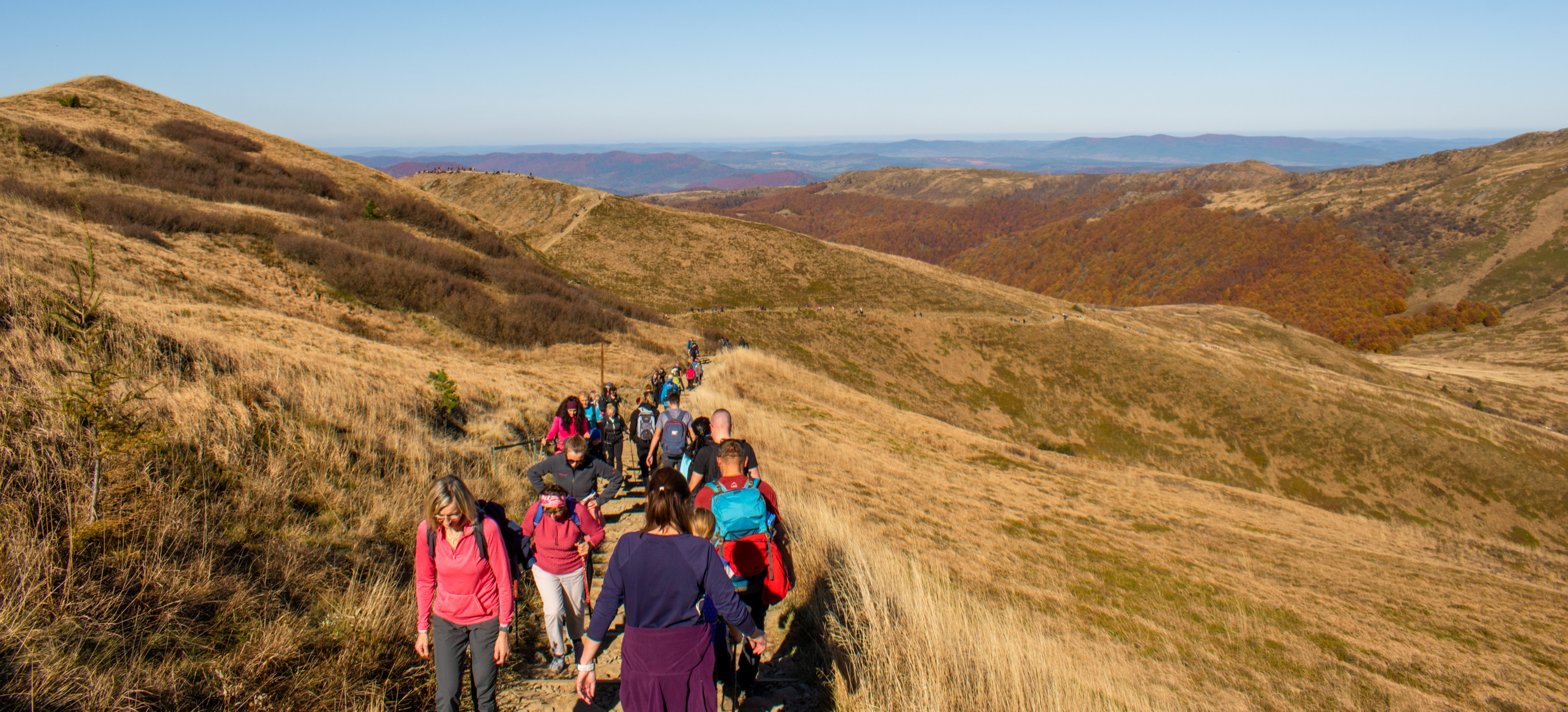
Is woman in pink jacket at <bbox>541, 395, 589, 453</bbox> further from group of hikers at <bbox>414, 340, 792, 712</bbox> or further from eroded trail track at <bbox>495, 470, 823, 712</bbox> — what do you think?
group of hikers at <bbox>414, 340, 792, 712</bbox>

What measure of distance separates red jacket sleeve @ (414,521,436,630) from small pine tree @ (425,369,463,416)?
808 centimetres

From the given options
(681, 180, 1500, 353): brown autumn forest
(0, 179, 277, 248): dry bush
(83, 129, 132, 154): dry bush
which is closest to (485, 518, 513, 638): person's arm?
(0, 179, 277, 248): dry bush

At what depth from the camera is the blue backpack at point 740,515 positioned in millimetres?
4219

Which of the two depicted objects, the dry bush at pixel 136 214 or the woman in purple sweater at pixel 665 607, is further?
the dry bush at pixel 136 214

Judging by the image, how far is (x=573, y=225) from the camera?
219ft

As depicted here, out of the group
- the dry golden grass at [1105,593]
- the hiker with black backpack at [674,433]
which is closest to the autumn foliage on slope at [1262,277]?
the dry golden grass at [1105,593]

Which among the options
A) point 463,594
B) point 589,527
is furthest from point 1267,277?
point 463,594

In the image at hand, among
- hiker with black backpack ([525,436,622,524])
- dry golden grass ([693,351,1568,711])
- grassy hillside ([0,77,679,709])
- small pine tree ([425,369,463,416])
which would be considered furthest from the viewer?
small pine tree ([425,369,463,416])

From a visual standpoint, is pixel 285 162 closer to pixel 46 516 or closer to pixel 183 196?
pixel 183 196

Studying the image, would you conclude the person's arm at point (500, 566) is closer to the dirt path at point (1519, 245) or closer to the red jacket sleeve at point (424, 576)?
the red jacket sleeve at point (424, 576)

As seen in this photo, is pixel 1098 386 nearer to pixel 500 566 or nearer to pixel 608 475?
pixel 608 475

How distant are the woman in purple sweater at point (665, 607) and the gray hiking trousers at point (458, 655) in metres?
0.91

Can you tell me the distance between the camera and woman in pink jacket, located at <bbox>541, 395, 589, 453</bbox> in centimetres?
790

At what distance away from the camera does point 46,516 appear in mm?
3822
